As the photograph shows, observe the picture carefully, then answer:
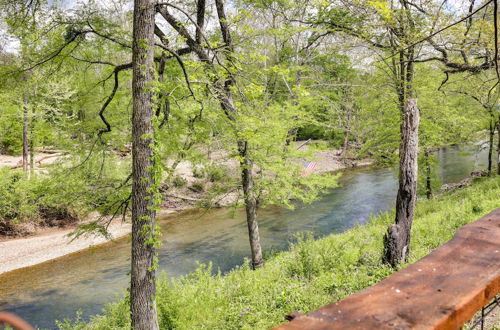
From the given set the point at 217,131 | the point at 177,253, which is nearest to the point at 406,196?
the point at 217,131

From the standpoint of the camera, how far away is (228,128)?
8.24m

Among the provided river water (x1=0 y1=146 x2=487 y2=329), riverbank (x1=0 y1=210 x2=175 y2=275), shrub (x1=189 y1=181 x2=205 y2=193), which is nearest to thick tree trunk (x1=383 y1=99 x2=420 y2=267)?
river water (x1=0 y1=146 x2=487 y2=329)

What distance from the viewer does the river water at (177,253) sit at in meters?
10.5

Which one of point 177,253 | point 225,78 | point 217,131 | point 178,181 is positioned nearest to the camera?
point 225,78

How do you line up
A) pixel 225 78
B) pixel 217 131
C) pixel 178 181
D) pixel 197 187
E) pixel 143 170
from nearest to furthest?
pixel 143 170
pixel 225 78
pixel 217 131
pixel 178 181
pixel 197 187

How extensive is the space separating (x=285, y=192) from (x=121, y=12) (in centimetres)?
680

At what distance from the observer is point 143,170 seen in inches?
209

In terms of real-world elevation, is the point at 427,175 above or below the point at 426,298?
below

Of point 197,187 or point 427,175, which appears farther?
point 197,187

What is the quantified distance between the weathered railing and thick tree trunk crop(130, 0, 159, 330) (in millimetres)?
4515

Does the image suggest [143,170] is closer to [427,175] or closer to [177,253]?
[177,253]

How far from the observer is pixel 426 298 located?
3.34 feet

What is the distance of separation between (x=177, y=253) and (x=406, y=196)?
33.0ft

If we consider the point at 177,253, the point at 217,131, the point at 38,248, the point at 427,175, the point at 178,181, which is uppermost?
the point at 217,131
